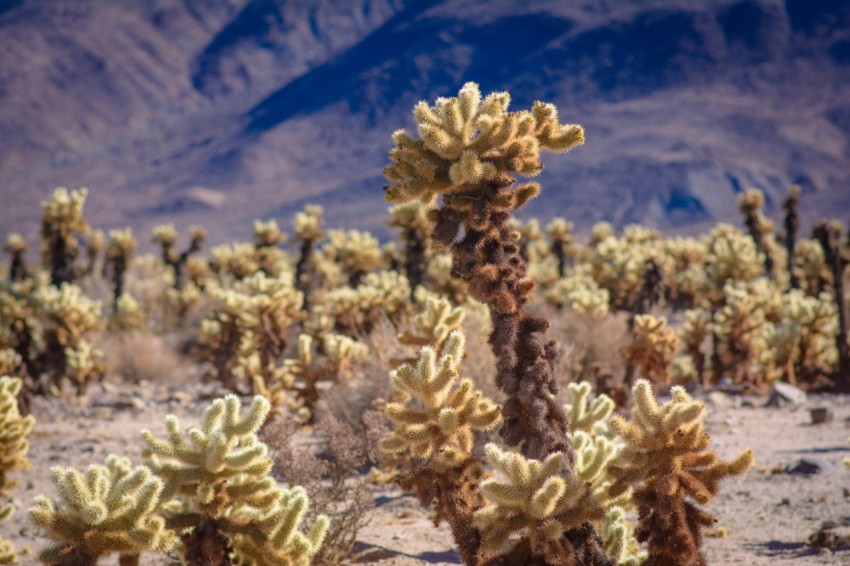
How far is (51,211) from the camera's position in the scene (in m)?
16.9

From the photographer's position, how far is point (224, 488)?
354 centimetres

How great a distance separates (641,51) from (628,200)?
171ft

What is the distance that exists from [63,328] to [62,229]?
3820mm

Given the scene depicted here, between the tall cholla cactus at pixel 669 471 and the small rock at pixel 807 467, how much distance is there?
15.6 feet

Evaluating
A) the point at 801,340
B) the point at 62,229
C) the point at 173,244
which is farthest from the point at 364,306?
the point at 173,244

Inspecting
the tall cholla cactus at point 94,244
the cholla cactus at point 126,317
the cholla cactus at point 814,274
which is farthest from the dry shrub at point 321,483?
the tall cholla cactus at point 94,244

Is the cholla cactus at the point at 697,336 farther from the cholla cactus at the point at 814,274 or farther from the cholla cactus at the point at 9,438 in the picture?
the cholla cactus at the point at 9,438

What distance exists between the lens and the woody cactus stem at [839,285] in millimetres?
12195

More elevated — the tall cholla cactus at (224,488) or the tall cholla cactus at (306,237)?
the tall cholla cactus at (306,237)

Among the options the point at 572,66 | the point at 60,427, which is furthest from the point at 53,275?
the point at 572,66

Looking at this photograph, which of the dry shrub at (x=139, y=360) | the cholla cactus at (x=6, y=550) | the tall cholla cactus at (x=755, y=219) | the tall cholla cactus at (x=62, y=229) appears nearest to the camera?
the cholla cactus at (x=6, y=550)

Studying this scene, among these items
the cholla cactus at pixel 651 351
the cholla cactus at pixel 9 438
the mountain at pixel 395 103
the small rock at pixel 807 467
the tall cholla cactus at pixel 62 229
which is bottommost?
the small rock at pixel 807 467

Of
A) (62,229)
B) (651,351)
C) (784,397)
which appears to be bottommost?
(784,397)

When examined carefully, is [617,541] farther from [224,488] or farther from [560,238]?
[560,238]
